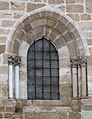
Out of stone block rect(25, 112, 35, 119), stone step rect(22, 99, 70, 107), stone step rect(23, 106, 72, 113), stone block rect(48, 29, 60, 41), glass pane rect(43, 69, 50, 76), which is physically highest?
stone block rect(48, 29, 60, 41)

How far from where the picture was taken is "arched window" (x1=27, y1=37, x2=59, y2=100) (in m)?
9.60

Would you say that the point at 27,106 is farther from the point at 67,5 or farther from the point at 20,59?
the point at 67,5

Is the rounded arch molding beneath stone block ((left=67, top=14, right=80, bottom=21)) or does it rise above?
beneath

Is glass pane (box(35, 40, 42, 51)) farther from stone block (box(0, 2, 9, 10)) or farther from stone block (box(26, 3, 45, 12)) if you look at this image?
stone block (box(0, 2, 9, 10))

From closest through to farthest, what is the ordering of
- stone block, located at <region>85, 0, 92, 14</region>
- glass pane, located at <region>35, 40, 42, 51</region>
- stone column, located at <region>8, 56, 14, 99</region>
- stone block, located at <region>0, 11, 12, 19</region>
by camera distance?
stone column, located at <region>8, 56, 14, 99</region>
stone block, located at <region>0, 11, 12, 19</region>
stone block, located at <region>85, 0, 92, 14</region>
glass pane, located at <region>35, 40, 42, 51</region>

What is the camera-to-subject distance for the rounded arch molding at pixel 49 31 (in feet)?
30.7

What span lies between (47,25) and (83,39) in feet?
3.13

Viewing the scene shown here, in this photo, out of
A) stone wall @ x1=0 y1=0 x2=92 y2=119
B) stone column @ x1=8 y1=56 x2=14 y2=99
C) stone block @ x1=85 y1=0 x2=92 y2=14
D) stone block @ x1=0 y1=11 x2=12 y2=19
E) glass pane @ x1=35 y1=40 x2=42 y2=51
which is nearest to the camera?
stone column @ x1=8 y1=56 x2=14 y2=99

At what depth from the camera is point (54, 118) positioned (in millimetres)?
9266

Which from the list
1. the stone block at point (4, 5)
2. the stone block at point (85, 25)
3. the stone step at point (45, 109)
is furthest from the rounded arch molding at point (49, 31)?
the stone step at point (45, 109)

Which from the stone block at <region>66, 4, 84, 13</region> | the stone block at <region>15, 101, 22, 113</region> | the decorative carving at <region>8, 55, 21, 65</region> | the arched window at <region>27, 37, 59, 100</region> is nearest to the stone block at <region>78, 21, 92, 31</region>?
the stone block at <region>66, 4, 84, 13</region>

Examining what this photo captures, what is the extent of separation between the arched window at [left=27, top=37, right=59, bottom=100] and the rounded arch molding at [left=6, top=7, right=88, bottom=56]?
20 cm

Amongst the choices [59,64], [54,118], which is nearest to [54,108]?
[54,118]

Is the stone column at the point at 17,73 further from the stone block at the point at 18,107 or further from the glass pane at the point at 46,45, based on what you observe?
the glass pane at the point at 46,45
